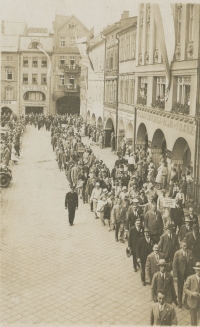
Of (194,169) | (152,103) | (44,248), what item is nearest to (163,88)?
(152,103)

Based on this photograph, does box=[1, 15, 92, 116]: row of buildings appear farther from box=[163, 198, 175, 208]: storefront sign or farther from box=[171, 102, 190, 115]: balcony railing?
box=[163, 198, 175, 208]: storefront sign

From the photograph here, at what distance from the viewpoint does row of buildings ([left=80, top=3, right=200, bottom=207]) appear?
21172 mm

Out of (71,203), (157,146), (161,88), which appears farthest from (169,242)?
(157,146)

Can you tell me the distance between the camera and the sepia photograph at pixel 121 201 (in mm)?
10680

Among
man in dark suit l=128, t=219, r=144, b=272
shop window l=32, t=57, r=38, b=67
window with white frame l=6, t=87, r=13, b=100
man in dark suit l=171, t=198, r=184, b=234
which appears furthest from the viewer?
window with white frame l=6, t=87, r=13, b=100

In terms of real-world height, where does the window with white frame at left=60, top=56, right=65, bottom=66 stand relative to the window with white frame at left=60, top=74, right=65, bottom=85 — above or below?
above

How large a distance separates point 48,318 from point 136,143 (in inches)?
873

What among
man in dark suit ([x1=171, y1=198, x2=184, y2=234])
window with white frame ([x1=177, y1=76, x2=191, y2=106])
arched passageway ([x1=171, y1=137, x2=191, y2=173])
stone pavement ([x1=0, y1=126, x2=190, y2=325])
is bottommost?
stone pavement ([x1=0, y1=126, x2=190, y2=325])

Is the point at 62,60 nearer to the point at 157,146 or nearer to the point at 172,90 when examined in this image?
the point at 157,146

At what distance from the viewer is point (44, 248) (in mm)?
14992

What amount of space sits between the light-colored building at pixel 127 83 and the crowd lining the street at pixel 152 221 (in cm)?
428

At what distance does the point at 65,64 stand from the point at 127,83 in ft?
115

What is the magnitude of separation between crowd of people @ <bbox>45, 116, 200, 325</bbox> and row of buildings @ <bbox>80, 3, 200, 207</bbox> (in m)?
1.54

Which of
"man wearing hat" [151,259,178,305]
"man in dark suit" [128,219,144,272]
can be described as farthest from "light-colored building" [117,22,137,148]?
"man wearing hat" [151,259,178,305]
